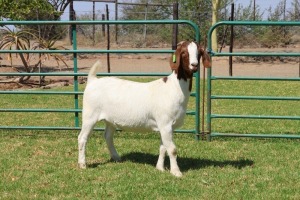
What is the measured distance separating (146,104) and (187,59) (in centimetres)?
80

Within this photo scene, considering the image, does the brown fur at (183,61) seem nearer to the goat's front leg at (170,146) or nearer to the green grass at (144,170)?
the goat's front leg at (170,146)

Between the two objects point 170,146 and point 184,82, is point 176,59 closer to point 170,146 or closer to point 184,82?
point 184,82

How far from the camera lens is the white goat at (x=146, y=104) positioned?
573cm

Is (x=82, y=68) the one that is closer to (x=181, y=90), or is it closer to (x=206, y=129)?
(x=206, y=129)

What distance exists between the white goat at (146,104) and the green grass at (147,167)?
403 mm

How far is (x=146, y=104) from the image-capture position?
229 inches

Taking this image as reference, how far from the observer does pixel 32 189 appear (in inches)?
207

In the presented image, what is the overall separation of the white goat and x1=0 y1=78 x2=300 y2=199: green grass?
0.40 m

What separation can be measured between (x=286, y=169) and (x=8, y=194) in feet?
11.1

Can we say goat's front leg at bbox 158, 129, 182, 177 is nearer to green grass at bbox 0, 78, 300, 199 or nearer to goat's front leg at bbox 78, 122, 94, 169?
green grass at bbox 0, 78, 300, 199

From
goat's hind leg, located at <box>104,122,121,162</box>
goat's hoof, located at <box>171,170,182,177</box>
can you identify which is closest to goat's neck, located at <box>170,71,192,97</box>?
goat's hoof, located at <box>171,170,182,177</box>

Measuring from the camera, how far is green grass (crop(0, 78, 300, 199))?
5180 millimetres

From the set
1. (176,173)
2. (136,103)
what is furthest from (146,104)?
(176,173)

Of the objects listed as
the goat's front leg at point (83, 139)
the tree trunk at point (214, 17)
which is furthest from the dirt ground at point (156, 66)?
the goat's front leg at point (83, 139)
